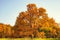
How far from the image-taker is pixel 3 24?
25.5 metres

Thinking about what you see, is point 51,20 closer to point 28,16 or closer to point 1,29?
point 28,16

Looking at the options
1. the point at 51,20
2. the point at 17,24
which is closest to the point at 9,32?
the point at 17,24

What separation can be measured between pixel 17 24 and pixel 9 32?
1927 millimetres

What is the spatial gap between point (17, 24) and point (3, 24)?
5.28 metres

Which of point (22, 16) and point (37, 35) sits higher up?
point (22, 16)

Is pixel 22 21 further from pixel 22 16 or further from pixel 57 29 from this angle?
pixel 57 29

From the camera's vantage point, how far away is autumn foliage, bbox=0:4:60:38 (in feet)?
66.8

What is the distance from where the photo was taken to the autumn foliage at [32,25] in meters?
20.4

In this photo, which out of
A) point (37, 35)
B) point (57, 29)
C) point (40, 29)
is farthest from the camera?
point (57, 29)

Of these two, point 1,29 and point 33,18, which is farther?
point 1,29

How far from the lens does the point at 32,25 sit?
795 inches

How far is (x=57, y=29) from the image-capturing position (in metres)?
23.3

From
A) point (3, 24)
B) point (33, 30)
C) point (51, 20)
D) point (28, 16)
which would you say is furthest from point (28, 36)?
point (3, 24)

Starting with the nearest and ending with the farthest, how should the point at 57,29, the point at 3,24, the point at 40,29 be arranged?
the point at 40,29
the point at 57,29
the point at 3,24
